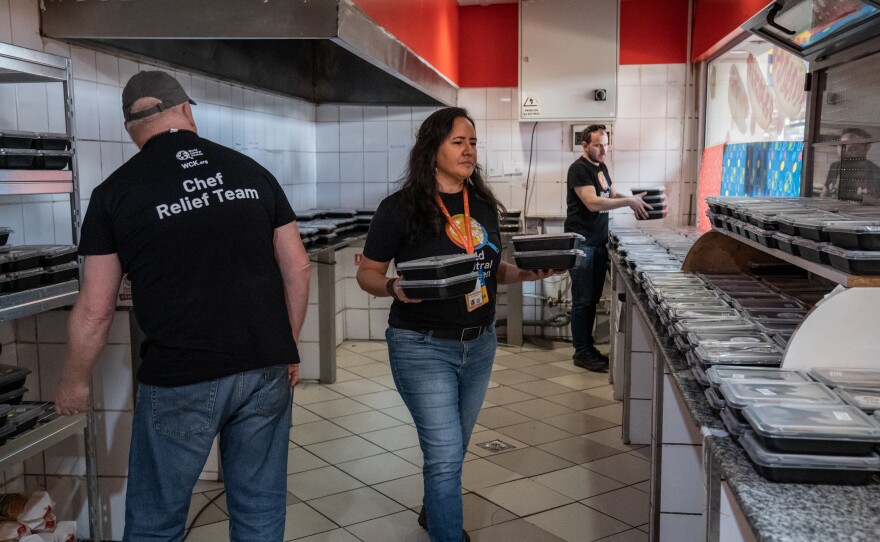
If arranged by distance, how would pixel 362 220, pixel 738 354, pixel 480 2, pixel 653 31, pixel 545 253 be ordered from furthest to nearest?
pixel 480 2 < pixel 653 31 < pixel 362 220 < pixel 545 253 < pixel 738 354

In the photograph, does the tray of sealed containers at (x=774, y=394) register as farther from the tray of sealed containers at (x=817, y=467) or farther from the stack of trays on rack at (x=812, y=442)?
the tray of sealed containers at (x=817, y=467)

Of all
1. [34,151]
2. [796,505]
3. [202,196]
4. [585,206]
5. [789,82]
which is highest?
[789,82]

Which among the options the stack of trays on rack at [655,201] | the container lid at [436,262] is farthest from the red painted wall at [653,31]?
the container lid at [436,262]

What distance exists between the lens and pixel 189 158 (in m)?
2.06

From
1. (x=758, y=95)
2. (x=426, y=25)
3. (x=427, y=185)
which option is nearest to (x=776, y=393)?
(x=427, y=185)

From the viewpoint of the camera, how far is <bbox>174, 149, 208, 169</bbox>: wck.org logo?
205 cm

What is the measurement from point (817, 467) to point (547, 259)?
136cm

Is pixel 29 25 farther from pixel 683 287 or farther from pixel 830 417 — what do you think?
pixel 830 417

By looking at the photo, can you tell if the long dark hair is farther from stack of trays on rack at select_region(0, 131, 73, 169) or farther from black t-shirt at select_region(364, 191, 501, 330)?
stack of trays on rack at select_region(0, 131, 73, 169)

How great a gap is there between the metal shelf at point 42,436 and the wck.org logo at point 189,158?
996 millimetres

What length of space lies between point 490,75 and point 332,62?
247cm

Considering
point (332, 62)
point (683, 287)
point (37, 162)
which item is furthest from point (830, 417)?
point (332, 62)

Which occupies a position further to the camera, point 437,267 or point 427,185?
point 427,185

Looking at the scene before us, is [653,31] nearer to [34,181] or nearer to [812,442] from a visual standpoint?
[34,181]
